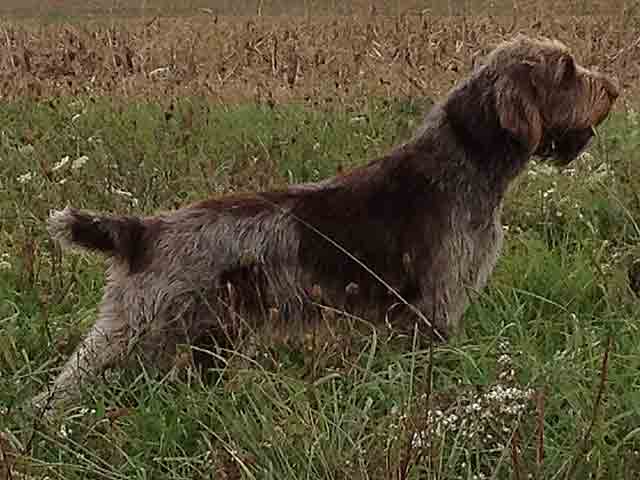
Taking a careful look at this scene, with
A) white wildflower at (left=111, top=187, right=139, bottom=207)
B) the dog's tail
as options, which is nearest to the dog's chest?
the dog's tail

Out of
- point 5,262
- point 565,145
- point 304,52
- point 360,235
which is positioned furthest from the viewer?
point 304,52

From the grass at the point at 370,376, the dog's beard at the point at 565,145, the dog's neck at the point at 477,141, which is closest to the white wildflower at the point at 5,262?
the grass at the point at 370,376

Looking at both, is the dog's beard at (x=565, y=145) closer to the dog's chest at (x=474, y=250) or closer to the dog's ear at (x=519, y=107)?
the dog's ear at (x=519, y=107)

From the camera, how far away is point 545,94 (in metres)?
4.45

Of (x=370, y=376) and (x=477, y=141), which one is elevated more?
(x=477, y=141)

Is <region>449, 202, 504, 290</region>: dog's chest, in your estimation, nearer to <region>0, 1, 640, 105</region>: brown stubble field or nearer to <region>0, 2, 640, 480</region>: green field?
<region>0, 2, 640, 480</region>: green field

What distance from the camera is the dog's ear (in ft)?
14.4

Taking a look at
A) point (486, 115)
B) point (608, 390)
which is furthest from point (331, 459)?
point (486, 115)

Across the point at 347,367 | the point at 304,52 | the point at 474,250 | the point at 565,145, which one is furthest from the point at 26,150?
the point at 304,52

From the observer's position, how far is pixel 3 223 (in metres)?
5.88

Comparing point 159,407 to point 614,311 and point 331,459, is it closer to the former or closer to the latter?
point 331,459

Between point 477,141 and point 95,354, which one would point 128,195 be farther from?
point 477,141

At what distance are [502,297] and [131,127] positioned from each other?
14.0ft

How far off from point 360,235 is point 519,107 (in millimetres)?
928
